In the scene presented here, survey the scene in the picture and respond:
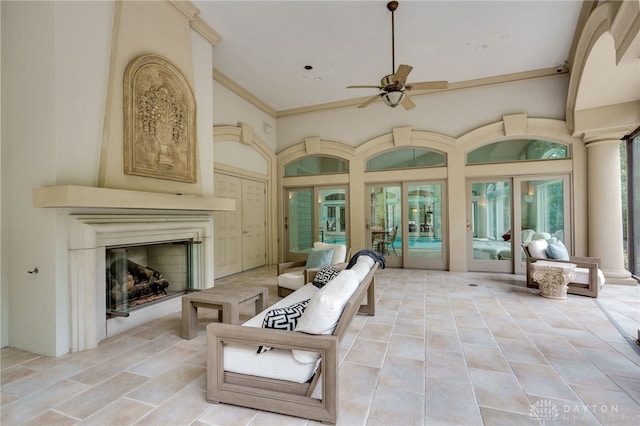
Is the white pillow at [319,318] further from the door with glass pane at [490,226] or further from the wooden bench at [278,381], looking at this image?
the door with glass pane at [490,226]

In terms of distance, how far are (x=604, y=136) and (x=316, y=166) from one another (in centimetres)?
571

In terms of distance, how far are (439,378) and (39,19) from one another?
15.5 ft

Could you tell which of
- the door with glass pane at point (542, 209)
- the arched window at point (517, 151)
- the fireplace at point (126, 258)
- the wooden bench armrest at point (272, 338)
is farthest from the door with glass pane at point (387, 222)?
the wooden bench armrest at point (272, 338)

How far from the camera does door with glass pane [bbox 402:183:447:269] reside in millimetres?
6586

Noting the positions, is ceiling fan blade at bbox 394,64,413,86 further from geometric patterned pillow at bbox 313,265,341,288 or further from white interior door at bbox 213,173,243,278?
white interior door at bbox 213,173,243,278

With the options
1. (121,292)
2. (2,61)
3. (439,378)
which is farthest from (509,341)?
(2,61)

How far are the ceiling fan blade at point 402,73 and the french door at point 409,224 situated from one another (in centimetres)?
349

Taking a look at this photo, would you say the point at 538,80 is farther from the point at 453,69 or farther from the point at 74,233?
the point at 74,233

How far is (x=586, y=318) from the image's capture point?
346cm

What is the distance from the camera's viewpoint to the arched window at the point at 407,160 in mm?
6566

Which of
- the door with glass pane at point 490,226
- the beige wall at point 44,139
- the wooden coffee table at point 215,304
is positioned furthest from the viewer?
the door with glass pane at point 490,226

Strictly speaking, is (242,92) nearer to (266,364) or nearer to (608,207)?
(266,364)

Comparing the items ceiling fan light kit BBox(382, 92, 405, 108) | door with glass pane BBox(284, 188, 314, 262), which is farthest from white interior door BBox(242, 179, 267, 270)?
ceiling fan light kit BBox(382, 92, 405, 108)

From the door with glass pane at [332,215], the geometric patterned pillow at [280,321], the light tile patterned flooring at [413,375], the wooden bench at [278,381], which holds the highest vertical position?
the door with glass pane at [332,215]
